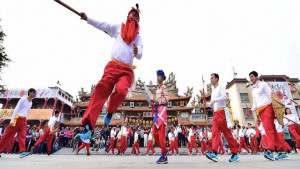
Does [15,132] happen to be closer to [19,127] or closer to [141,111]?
[19,127]

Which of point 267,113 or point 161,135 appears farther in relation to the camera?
point 267,113

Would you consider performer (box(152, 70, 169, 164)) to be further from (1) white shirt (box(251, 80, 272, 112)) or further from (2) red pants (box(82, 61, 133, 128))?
(1) white shirt (box(251, 80, 272, 112))

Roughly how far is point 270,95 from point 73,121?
1048 inches

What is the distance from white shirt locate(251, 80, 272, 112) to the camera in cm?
422

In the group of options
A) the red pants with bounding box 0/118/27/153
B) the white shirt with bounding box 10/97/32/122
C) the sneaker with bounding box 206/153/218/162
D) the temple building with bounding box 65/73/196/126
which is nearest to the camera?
the sneaker with bounding box 206/153/218/162

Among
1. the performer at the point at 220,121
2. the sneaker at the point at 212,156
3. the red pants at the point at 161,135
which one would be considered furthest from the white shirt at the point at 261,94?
the red pants at the point at 161,135

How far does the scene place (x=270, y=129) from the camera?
3.95 metres

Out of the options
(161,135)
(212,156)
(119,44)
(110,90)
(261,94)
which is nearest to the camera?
(110,90)

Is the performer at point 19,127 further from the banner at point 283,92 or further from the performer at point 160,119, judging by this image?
the banner at point 283,92

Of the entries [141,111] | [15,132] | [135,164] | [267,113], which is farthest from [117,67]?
[141,111]

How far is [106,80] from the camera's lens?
2.83m

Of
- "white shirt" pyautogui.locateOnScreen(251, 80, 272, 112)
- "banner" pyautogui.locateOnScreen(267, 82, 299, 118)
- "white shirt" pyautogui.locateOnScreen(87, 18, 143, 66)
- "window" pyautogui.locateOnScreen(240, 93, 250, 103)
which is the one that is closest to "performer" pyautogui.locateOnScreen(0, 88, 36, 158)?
"white shirt" pyautogui.locateOnScreen(87, 18, 143, 66)

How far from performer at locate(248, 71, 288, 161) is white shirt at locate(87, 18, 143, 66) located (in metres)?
3.25

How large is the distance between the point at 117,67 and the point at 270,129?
3.79 meters
